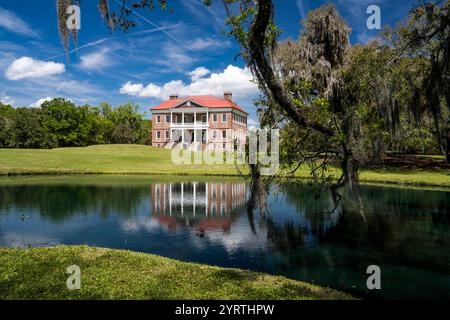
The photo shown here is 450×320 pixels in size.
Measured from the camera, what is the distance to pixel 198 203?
18.9 m

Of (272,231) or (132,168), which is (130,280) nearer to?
(272,231)

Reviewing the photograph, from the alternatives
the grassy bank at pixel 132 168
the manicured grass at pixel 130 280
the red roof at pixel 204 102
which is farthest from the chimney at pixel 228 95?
the manicured grass at pixel 130 280

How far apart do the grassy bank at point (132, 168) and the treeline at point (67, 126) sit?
18.0 meters

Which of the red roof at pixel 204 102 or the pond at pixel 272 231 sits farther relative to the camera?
the red roof at pixel 204 102

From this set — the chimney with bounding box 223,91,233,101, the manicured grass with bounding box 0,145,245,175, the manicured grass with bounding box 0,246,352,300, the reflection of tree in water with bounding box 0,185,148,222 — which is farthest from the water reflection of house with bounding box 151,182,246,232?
the chimney with bounding box 223,91,233,101

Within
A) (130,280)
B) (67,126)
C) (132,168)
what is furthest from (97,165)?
(67,126)

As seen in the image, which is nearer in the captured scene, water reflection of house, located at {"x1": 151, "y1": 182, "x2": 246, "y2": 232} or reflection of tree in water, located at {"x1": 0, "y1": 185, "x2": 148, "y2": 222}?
water reflection of house, located at {"x1": 151, "y1": 182, "x2": 246, "y2": 232}

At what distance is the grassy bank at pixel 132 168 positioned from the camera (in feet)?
90.7

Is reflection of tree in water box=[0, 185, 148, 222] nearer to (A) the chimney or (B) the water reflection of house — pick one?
(B) the water reflection of house

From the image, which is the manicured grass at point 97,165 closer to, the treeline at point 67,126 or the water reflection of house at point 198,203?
the water reflection of house at point 198,203

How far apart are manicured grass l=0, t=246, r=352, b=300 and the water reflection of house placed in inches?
208

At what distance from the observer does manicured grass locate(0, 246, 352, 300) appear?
19.2ft

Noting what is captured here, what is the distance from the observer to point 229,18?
5.73 m
